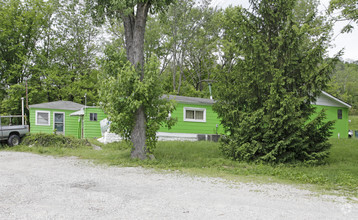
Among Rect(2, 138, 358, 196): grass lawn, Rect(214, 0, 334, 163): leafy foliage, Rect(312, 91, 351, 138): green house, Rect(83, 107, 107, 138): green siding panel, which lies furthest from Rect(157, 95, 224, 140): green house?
Rect(312, 91, 351, 138): green house

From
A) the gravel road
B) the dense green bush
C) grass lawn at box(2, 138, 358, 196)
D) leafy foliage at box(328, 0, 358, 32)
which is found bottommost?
grass lawn at box(2, 138, 358, 196)

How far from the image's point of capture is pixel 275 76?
9.72 m

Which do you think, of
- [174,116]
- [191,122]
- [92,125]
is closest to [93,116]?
[92,125]

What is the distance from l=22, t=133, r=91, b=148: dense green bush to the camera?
46.1 ft

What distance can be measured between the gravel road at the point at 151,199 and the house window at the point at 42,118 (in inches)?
553

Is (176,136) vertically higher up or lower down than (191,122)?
lower down

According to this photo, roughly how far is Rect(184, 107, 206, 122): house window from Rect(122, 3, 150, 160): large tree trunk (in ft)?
24.5

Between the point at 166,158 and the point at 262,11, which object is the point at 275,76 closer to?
the point at 262,11

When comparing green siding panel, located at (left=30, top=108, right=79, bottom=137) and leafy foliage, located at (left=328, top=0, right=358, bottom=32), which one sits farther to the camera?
green siding panel, located at (left=30, top=108, right=79, bottom=137)

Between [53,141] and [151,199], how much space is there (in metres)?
10.7

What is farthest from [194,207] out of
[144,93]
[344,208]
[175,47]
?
[175,47]

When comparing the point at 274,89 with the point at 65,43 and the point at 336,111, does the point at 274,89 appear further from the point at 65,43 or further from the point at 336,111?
the point at 65,43

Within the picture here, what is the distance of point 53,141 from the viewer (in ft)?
Result: 46.8

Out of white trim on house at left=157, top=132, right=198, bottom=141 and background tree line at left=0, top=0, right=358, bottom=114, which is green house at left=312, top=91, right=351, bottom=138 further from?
white trim on house at left=157, top=132, right=198, bottom=141
